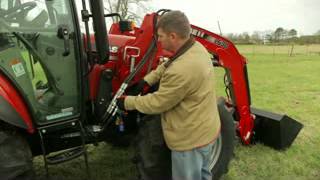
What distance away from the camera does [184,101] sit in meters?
3.33

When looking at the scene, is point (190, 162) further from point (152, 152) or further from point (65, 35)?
point (65, 35)

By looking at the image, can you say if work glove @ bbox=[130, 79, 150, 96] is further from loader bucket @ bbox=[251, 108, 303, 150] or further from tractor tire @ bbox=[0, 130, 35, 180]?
loader bucket @ bbox=[251, 108, 303, 150]

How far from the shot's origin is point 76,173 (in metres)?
4.96

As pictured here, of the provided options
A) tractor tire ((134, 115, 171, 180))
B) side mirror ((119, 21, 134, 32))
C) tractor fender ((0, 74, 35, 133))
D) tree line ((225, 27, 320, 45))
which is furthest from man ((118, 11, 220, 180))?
tree line ((225, 27, 320, 45))

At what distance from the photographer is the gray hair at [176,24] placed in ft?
10.5

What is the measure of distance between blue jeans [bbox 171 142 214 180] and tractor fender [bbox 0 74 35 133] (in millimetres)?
1296

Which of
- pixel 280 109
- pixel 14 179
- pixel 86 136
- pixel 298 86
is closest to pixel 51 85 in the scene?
pixel 86 136

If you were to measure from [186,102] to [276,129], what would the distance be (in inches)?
103

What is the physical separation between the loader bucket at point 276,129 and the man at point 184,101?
7.17 ft

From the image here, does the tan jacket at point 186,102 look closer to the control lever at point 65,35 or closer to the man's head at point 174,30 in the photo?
the man's head at point 174,30

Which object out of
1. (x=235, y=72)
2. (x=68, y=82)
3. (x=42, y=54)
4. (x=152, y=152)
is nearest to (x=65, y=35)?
(x=42, y=54)

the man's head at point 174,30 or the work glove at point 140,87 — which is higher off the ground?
the man's head at point 174,30

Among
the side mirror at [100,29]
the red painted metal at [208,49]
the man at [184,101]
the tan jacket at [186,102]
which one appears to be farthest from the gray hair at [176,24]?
the red painted metal at [208,49]

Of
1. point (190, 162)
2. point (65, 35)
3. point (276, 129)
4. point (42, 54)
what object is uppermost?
point (65, 35)
